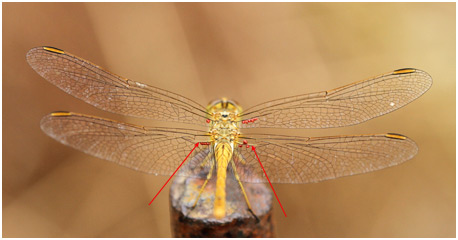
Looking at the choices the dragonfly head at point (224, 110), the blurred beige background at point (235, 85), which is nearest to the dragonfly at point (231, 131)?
the dragonfly head at point (224, 110)

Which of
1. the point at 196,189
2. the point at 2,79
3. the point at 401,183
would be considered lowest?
the point at 196,189

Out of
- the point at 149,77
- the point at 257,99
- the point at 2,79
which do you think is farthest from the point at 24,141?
the point at 257,99

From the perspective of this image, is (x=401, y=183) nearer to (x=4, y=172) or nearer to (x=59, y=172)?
(x=59, y=172)

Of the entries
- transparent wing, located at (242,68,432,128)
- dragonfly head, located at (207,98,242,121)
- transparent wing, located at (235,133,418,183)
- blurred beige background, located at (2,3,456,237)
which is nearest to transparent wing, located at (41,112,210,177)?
dragonfly head, located at (207,98,242,121)

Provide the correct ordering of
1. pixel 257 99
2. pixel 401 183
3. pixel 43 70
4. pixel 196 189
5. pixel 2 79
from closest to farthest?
pixel 196 189 → pixel 43 70 → pixel 2 79 → pixel 401 183 → pixel 257 99

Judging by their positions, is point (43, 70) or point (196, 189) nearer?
point (196, 189)

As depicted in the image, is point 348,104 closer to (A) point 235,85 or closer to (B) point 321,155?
(B) point 321,155

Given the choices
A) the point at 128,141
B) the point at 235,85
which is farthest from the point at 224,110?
the point at 235,85
